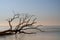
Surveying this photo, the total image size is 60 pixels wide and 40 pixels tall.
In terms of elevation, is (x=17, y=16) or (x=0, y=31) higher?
(x=17, y=16)

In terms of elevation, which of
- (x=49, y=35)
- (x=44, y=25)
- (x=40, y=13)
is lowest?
(x=49, y=35)

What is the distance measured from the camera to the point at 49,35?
15.8 feet

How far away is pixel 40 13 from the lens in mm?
4586

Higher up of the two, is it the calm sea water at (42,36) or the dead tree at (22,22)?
the dead tree at (22,22)

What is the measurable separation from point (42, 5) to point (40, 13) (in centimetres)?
20

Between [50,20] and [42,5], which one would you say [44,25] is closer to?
[50,20]

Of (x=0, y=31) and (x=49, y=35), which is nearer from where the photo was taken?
(x=0, y=31)

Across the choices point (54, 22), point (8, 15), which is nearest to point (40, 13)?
point (54, 22)

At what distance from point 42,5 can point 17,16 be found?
0.68 meters

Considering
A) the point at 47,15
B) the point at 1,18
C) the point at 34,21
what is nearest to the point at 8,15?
the point at 1,18

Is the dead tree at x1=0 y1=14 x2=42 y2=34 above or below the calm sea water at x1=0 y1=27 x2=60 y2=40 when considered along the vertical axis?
above

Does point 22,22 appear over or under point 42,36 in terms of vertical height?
over

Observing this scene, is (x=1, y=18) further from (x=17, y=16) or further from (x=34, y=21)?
(x=34, y=21)

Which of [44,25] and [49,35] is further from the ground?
[44,25]
